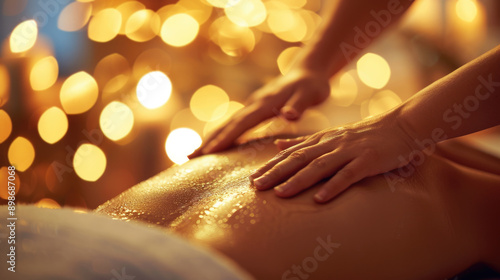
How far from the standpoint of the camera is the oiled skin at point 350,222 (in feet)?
1.74

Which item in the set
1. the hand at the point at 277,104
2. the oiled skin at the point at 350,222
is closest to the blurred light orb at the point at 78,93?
the hand at the point at 277,104

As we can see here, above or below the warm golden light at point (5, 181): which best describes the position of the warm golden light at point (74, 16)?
above

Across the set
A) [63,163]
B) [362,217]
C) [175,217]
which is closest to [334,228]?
[362,217]

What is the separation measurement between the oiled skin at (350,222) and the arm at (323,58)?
30 cm

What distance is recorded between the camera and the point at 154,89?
6.25 ft

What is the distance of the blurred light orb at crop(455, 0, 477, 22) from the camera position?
205cm

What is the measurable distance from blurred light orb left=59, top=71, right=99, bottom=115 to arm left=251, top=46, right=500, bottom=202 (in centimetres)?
123

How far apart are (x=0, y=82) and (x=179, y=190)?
1.17 meters

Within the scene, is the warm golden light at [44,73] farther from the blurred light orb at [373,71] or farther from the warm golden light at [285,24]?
the blurred light orb at [373,71]

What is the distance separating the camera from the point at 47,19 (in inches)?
62.9

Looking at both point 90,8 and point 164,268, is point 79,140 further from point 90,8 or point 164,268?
point 164,268

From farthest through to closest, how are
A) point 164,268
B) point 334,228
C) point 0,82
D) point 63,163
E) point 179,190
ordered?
1. point 63,163
2. point 0,82
3. point 179,190
4. point 334,228
5. point 164,268

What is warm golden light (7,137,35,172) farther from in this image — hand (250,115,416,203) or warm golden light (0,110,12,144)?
hand (250,115,416,203)

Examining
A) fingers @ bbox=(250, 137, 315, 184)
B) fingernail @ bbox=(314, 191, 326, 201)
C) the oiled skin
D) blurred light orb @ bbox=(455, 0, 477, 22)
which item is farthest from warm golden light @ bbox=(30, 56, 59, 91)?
blurred light orb @ bbox=(455, 0, 477, 22)
